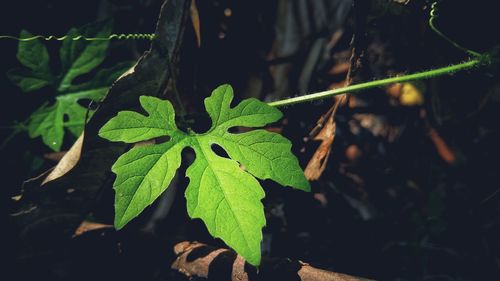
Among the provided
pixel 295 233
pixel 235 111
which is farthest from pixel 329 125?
pixel 295 233

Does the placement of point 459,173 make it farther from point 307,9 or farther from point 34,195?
point 34,195

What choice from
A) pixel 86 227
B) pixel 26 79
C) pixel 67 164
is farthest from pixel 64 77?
pixel 86 227

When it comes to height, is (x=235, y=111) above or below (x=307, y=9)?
below

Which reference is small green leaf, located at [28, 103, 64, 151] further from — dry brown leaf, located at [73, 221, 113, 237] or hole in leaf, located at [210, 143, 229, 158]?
hole in leaf, located at [210, 143, 229, 158]

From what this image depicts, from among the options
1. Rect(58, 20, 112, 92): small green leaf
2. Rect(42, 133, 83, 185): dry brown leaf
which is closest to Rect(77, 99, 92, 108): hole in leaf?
Rect(58, 20, 112, 92): small green leaf

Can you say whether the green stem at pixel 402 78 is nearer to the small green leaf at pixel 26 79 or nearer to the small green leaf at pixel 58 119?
the small green leaf at pixel 58 119

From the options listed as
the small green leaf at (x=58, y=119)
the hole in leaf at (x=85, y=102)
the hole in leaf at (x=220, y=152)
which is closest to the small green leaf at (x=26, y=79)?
the small green leaf at (x=58, y=119)
